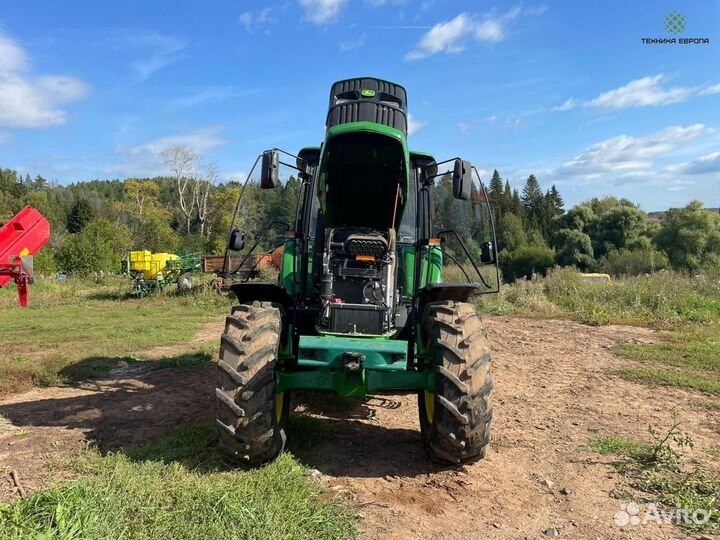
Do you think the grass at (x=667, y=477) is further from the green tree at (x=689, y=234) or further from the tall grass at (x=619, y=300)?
the green tree at (x=689, y=234)

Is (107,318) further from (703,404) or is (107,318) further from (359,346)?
(703,404)

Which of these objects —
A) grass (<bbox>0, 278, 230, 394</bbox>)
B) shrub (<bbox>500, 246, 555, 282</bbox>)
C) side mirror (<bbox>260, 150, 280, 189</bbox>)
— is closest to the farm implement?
grass (<bbox>0, 278, 230, 394</bbox>)

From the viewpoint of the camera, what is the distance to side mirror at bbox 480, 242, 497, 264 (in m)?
5.40

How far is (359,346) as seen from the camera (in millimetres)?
4109

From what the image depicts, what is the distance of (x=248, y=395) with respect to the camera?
3.94 m

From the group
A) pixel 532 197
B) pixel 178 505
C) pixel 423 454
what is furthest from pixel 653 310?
pixel 532 197

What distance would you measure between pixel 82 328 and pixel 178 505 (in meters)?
9.98

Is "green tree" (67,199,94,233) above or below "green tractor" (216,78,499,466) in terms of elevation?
above

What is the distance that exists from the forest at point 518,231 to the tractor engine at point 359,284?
16764 mm

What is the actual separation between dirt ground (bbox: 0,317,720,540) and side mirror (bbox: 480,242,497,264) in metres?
1.66

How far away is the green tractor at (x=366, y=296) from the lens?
4.02 metres

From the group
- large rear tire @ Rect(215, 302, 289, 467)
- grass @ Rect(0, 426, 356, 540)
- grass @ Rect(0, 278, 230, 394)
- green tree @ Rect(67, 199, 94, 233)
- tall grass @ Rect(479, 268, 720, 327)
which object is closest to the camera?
grass @ Rect(0, 426, 356, 540)

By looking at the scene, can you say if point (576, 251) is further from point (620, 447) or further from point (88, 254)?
point (620, 447)

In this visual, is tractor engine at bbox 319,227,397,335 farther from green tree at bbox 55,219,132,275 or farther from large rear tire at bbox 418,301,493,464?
green tree at bbox 55,219,132,275
